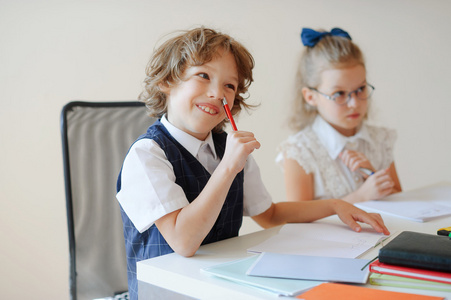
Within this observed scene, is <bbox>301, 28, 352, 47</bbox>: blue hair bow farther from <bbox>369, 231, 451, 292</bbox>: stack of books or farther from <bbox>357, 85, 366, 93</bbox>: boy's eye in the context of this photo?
<bbox>369, 231, 451, 292</bbox>: stack of books

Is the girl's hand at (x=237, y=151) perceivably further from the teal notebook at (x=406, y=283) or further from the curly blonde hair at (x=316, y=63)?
the curly blonde hair at (x=316, y=63)

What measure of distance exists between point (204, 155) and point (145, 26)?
56.3 inches

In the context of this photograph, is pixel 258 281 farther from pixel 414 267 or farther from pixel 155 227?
pixel 155 227

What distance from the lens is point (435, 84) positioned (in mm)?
2973

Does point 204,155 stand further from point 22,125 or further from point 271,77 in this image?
point 271,77

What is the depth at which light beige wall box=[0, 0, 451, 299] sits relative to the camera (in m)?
2.01

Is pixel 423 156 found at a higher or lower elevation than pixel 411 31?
lower

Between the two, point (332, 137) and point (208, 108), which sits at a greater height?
point (208, 108)

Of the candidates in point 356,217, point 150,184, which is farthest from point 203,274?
point 356,217

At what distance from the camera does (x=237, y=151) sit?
0.90 metres

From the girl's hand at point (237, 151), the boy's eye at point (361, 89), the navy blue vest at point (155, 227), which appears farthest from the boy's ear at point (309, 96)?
the girl's hand at point (237, 151)

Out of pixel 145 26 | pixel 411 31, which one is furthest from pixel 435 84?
pixel 145 26

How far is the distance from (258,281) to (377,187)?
0.90m

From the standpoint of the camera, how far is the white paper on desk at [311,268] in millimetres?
735
